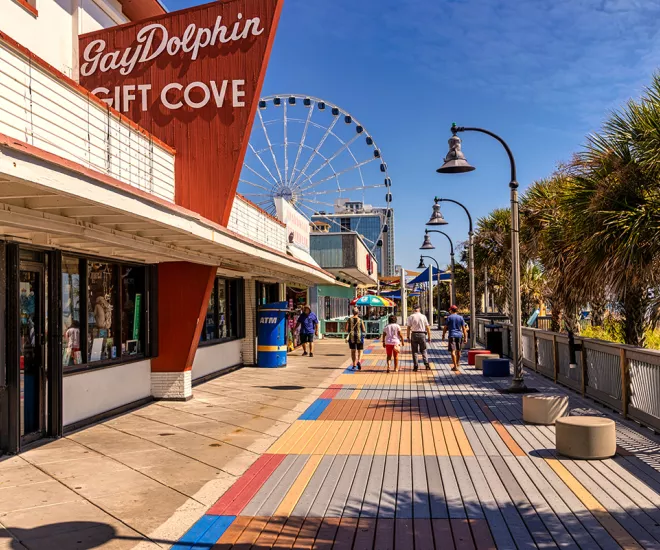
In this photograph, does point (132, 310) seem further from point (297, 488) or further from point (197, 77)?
point (297, 488)

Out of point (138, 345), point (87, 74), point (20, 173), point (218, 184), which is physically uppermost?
point (87, 74)

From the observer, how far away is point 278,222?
22047 millimetres

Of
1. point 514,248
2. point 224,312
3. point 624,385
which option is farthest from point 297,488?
point 224,312

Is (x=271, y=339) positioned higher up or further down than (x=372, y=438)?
higher up

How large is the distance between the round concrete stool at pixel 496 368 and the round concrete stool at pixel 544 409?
613cm

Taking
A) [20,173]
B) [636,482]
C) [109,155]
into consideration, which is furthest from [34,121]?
[636,482]

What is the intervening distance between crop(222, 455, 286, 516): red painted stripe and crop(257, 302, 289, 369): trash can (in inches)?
413

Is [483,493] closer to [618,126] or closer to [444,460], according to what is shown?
[444,460]

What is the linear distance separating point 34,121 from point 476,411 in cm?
761

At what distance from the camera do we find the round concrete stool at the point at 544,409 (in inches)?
368

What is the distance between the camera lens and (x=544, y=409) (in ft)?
30.7

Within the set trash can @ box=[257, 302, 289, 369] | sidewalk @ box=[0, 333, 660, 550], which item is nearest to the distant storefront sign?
trash can @ box=[257, 302, 289, 369]

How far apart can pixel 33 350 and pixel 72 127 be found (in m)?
2.82

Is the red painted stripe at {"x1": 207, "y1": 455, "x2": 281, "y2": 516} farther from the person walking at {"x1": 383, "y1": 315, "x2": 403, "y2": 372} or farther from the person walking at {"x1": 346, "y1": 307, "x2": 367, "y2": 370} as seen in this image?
the person walking at {"x1": 346, "y1": 307, "x2": 367, "y2": 370}
